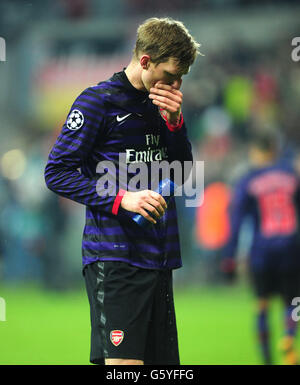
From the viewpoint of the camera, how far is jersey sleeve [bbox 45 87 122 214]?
333 centimetres

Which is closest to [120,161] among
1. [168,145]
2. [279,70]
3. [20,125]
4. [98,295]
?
[168,145]

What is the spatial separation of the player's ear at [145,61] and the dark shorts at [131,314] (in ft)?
2.78

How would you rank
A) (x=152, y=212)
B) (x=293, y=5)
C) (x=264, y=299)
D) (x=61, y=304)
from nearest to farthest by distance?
(x=152, y=212), (x=264, y=299), (x=61, y=304), (x=293, y=5)

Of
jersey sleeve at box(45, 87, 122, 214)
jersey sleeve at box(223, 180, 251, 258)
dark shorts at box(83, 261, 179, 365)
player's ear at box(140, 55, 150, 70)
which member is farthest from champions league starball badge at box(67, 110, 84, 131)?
jersey sleeve at box(223, 180, 251, 258)

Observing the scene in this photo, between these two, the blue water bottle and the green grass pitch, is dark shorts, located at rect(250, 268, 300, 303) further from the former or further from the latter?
the blue water bottle

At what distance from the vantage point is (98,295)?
341 cm

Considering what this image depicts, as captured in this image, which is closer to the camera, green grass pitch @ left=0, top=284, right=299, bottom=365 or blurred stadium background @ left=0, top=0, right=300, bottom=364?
green grass pitch @ left=0, top=284, right=299, bottom=365

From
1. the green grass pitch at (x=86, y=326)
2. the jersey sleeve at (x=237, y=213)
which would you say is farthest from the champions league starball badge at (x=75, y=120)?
the jersey sleeve at (x=237, y=213)

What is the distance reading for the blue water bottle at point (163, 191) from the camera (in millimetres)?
3311

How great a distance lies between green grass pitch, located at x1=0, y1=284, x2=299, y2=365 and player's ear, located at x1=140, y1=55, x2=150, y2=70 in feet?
11.4

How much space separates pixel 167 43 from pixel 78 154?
60cm

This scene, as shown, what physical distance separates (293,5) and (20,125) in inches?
245

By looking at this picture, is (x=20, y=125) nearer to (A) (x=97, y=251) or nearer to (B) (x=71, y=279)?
(B) (x=71, y=279)

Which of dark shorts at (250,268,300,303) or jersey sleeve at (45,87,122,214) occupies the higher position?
jersey sleeve at (45,87,122,214)
